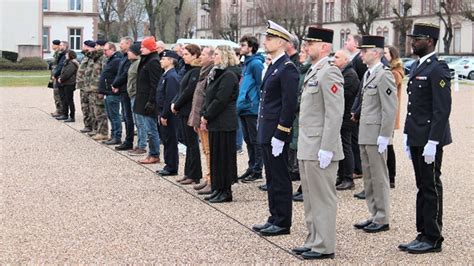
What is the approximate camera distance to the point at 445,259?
7.19 m

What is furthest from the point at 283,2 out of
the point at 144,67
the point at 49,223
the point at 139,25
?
the point at 49,223

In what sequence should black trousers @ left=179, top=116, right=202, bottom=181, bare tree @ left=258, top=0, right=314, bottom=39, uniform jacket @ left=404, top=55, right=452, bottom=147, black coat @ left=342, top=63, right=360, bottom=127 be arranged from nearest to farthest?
uniform jacket @ left=404, top=55, right=452, bottom=147 → black coat @ left=342, top=63, right=360, bottom=127 → black trousers @ left=179, top=116, right=202, bottom=181 → bare tree @ left=258, top=0, right=314, bottom=39

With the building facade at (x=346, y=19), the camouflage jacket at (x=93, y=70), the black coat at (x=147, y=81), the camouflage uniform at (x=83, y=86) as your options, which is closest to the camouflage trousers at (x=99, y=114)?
the camouflage jacket at (x=93, y=70)

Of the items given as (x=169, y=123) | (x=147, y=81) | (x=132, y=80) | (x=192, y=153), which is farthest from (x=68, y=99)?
(x=192, y=153)

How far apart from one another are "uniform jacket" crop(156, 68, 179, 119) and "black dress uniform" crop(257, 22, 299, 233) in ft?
12.9

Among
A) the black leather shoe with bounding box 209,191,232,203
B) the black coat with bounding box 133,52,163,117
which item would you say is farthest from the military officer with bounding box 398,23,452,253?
the black coat with bounding box 133,52,163,117

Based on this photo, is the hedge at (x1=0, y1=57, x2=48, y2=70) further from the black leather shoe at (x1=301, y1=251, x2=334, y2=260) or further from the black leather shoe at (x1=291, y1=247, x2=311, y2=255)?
the black leather shoe at (x1=301, y1=251, x2=334, y2=260)

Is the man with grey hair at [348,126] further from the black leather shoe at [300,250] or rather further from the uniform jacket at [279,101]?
the black leather shoe at [300,250]

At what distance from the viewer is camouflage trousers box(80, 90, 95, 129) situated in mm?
17203

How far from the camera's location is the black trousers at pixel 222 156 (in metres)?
9.84

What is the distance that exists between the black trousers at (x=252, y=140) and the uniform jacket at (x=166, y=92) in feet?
3.70

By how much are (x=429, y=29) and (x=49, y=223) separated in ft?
14.6

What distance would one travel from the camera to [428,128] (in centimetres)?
730

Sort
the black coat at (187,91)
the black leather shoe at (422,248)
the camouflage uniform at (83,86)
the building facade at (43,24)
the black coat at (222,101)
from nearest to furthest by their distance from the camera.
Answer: the black leather shoe at (422,248)
the black coat at (222,101)
the black coat at (187,91)
the camouflage uniform at (83,86)
the building facade at (43,24)
